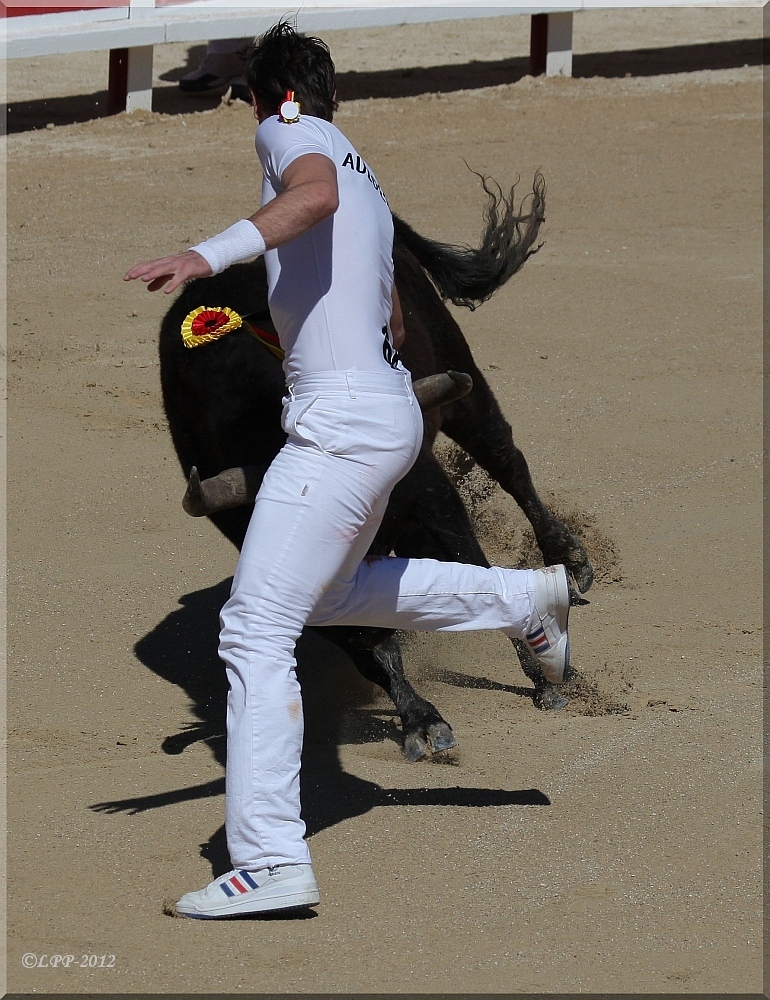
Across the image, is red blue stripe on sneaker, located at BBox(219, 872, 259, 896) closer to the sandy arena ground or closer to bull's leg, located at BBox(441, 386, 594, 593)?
the sandy arena ground

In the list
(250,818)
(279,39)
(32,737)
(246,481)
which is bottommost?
(32,737)

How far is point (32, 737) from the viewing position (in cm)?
403

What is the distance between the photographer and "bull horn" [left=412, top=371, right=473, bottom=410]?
3.49m

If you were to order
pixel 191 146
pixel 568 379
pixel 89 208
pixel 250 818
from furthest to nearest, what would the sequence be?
pixel 191 146
pixel 89 208
pixel 568 379
pixel 250 818

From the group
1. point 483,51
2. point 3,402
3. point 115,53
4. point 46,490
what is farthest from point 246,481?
point 483,51

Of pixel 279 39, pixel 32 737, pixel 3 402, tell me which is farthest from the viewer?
pixel 3 402

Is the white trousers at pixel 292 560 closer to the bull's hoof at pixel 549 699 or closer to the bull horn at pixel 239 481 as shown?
the bull horn at pixel 239 481

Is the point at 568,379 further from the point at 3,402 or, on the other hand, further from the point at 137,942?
the point at 137,942

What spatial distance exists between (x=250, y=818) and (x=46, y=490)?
3.18 meters

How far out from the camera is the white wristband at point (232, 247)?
2818 millimetres

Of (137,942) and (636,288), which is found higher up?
(636,288)

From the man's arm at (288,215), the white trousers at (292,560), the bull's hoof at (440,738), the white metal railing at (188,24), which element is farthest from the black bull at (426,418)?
the white metal railing at (188,24)

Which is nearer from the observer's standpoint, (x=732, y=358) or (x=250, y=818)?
(x=250, y=818)

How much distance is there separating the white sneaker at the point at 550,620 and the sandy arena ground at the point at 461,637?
368mm
